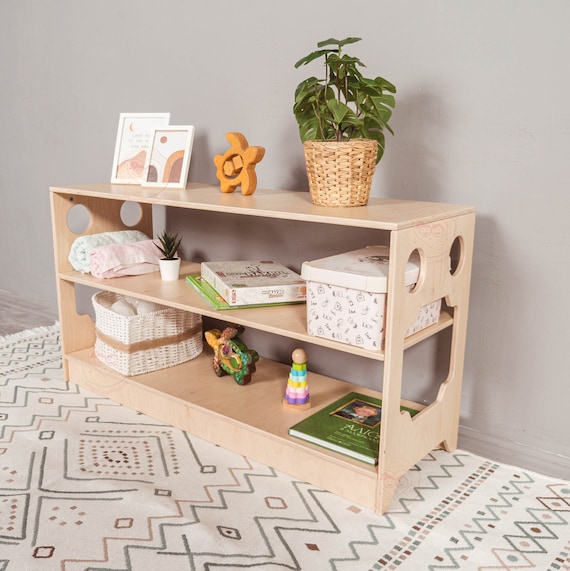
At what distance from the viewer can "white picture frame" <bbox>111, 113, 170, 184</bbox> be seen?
76.7 inches

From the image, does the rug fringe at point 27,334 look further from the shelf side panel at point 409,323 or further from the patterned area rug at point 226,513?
the shelf side panel at point 409,323

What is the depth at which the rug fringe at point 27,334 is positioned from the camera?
2.41 m

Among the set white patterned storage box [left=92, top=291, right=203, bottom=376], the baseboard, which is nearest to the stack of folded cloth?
white patterned storage box [left=92, top=291, right=203, bottom=376]

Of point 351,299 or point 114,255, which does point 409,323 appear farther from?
point 114,255

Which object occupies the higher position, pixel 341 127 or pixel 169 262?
pixel 341 127

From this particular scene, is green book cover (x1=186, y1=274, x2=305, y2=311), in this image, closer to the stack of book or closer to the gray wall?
the stack of book

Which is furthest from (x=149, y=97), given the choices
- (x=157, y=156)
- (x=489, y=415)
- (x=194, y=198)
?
(x=489, y=415)

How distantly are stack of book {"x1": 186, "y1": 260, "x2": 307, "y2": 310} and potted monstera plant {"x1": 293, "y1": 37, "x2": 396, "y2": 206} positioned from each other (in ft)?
0.89

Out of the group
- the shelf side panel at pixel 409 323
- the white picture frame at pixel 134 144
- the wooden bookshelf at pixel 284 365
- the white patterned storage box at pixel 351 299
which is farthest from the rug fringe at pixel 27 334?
the shelf side panel at pixel 409 323

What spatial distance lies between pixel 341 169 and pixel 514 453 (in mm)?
847

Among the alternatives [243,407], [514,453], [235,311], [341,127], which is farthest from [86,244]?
[514,453]

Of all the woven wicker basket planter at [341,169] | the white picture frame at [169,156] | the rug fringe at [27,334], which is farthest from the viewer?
the rug fringe at [27,334]

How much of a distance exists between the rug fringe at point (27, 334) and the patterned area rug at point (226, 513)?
0.74 meters

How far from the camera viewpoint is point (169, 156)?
1.86 meters
